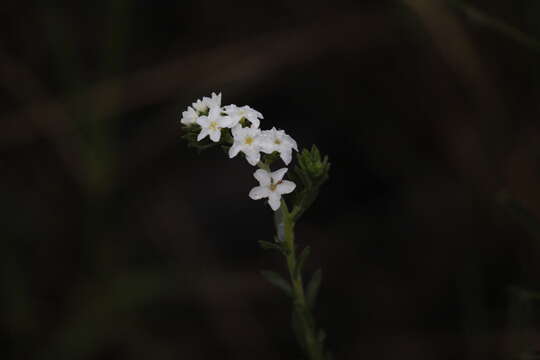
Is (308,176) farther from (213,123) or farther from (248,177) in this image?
(248,177)

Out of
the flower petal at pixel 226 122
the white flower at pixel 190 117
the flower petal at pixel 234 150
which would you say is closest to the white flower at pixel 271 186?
the flower petal at pixel 234 150

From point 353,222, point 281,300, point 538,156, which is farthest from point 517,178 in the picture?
point 281,300

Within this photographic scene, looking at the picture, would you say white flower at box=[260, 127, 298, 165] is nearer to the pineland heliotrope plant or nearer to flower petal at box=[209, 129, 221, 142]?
the pineland heliotrope plant

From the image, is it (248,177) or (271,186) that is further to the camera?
(248,177)

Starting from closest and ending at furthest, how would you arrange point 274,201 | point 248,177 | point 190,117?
point 274,201 → point 190,117 → point 248,177

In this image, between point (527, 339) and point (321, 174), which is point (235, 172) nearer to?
point (527, 339)

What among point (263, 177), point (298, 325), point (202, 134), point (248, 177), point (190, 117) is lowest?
point (298, 325)

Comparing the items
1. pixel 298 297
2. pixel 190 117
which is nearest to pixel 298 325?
pixel 298 297
